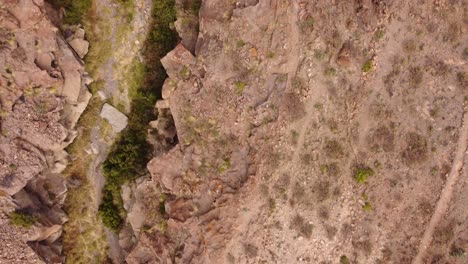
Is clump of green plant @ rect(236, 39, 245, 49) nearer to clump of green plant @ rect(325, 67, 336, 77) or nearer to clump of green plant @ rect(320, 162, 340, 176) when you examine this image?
clump of green plant @ rect(325, 67, 336, 77)

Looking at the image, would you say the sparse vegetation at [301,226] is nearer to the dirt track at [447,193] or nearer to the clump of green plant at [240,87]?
the dirt track at [447,193]

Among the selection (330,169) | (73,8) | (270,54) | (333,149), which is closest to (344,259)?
(330,169)

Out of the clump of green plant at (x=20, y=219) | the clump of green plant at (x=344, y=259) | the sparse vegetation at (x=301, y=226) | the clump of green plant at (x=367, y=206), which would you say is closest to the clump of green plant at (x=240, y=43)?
the sparse vegetation at (x=301, y=226)

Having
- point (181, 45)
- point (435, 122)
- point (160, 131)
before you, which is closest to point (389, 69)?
point (435, 122)

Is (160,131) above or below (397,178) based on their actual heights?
below

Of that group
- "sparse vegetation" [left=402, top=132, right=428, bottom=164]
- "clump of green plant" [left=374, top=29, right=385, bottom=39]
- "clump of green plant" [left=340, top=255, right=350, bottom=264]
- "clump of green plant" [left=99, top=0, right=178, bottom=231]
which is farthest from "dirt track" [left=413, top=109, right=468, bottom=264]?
"clump of green plant" [left=99, top=0, right=178, bottom=231]

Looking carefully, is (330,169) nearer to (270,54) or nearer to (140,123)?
(270,54)

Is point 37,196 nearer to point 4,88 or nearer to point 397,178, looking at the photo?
point 4,88
